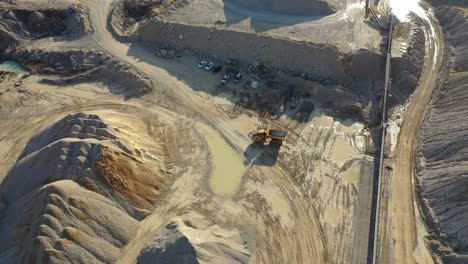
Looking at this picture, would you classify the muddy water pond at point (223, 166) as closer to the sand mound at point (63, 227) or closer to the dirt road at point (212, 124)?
the dirt road at point (212, 124)

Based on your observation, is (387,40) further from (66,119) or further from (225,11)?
(66,119)

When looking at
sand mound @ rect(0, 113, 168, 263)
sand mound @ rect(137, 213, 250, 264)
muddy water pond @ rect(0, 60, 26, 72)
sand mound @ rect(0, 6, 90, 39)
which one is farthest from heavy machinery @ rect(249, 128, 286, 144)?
muddy water pond @ rect(0, 60, 26, 72)

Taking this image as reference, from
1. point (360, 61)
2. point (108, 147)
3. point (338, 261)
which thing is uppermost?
point (360, 61)

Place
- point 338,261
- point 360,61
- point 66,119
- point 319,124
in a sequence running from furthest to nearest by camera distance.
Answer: point 360,61 → point 319,124 → point 66,119 → point 338,261

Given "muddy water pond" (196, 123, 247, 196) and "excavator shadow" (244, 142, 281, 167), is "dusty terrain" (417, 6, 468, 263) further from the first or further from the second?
"muddy water pond" (196, 123, 247, 196)

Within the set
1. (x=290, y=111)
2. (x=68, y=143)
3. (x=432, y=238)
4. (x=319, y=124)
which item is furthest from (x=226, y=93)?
(x=432, y=238)

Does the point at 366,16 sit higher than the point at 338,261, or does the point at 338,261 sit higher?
the point at 366,16
